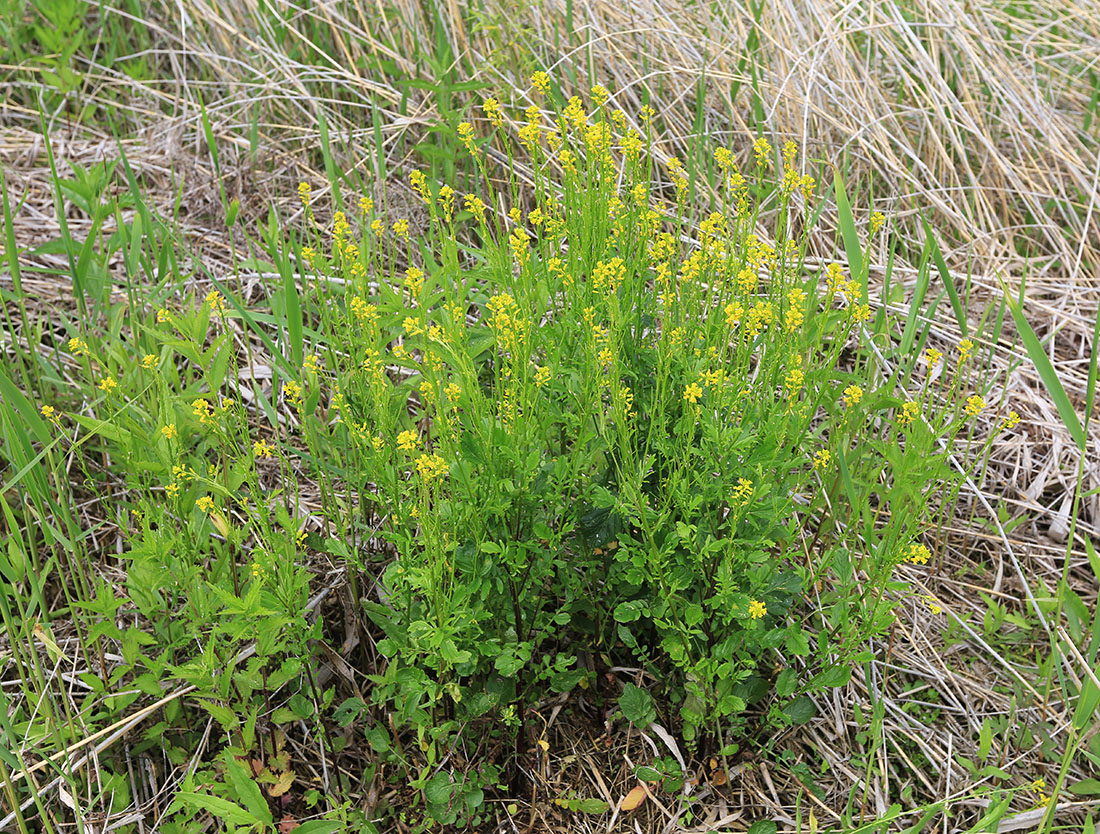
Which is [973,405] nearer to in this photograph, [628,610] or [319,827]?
[628,610]

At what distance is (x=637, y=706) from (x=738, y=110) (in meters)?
2.27

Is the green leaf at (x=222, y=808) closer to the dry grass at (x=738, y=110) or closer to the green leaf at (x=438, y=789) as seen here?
the green leaf at (x=438, y=789)

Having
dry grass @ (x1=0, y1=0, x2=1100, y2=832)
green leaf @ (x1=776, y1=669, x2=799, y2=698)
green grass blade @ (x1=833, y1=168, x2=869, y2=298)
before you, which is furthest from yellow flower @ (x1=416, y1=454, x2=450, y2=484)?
dry grass @ (x1=0, y1=0, x2=1100, y2=832)

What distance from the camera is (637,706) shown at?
1956 millimetres

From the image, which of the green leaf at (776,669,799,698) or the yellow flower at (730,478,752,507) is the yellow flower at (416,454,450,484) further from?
the green leaf at (776,669,799,698)

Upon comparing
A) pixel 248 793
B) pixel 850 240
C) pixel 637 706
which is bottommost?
pixel 637 706

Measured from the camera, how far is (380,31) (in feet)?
11.8

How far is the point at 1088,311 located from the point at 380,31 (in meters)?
2.67

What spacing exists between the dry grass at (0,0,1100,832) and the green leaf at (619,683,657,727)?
52.2 inches

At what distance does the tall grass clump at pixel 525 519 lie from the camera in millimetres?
1736

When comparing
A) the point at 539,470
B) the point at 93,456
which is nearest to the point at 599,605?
the point at 539,470

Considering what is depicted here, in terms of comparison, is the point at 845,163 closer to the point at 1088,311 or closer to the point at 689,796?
the point at 1088,311

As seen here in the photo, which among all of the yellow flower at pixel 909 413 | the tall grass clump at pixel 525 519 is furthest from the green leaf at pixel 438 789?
the yellow flower at pixel 909 413

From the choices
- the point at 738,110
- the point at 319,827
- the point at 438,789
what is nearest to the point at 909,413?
the point at 438,789
